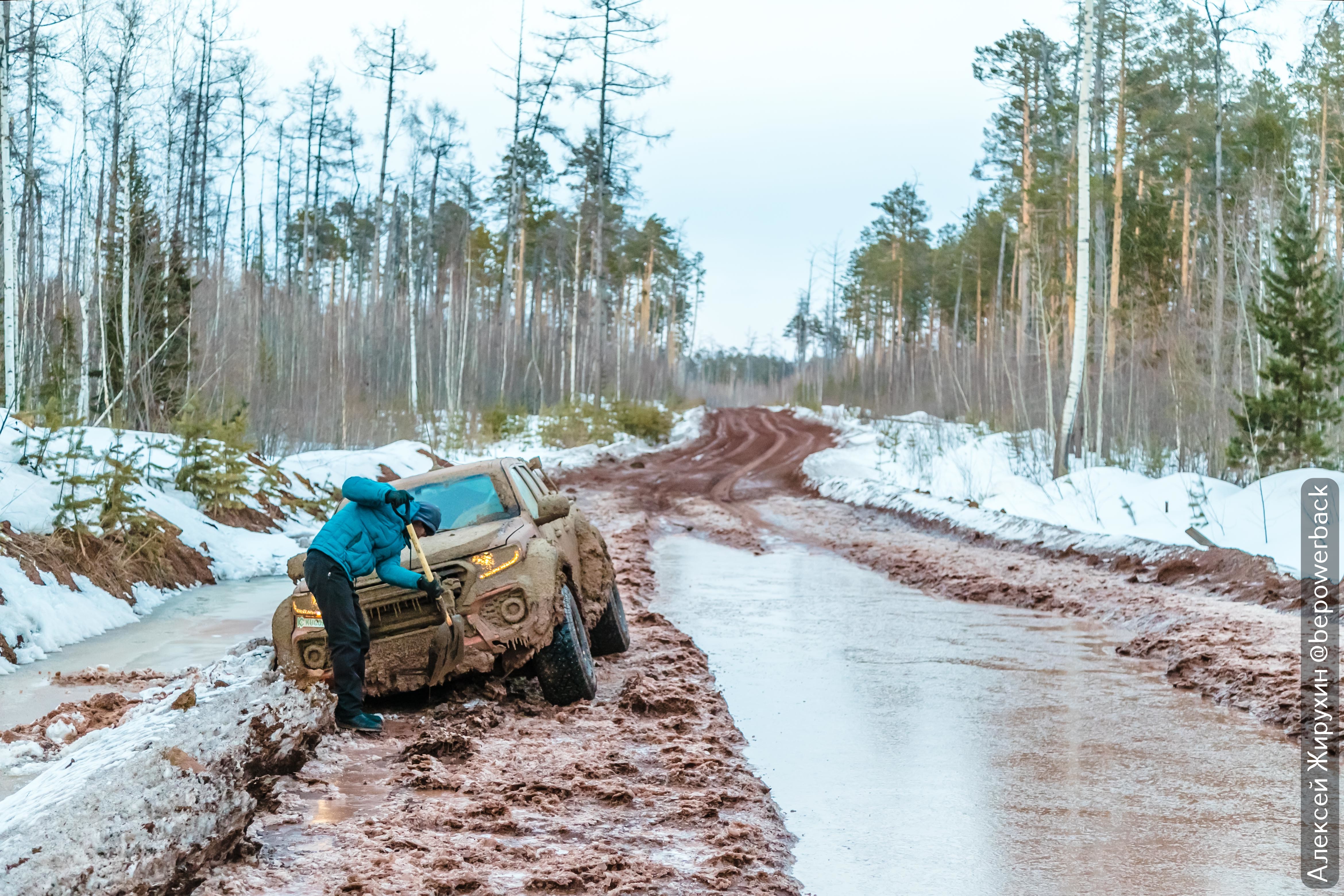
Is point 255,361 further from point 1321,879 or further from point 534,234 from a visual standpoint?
point 534,234

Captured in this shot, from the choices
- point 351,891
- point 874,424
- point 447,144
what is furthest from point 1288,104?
point 351,891

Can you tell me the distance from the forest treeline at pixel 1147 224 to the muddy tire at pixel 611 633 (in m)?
10.4

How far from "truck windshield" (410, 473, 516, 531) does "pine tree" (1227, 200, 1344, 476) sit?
36.3 feet

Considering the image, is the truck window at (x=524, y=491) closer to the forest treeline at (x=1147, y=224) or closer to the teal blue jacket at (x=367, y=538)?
the teal blue jacket at (x=367, y=538)

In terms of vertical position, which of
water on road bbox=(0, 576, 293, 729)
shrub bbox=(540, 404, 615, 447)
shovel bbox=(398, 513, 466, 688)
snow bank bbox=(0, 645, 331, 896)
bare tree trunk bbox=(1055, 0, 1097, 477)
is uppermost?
bare tree trunk bbox=(1055, 0, 1097, 477)

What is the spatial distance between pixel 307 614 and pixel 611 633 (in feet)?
8.95

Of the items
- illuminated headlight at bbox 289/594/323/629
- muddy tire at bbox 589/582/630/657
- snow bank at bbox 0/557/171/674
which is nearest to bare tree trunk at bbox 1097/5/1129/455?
muddy tire at bbox 589/582/630/657

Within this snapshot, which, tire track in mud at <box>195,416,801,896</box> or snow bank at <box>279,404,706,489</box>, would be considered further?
snow bank at <box>279,404,706,489</box>

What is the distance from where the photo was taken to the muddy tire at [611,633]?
900cm

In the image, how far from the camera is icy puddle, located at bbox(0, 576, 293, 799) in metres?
7.80

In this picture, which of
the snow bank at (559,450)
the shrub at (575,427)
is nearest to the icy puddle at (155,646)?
the snow bank at (559,450)

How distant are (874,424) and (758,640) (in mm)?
48724

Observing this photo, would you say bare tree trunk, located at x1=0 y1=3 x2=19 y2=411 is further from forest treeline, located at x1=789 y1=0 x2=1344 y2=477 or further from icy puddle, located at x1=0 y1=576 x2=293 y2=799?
forest treeline, located at x1=789 y1=0 x2=1344 y2=477

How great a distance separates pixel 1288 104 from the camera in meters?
34.2
